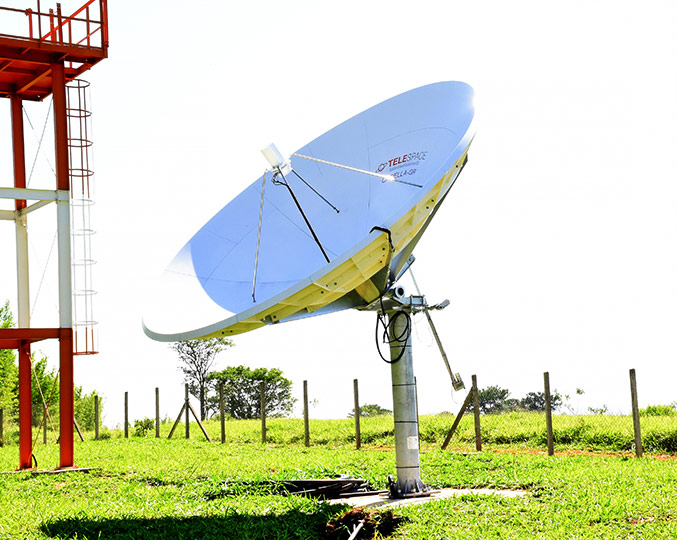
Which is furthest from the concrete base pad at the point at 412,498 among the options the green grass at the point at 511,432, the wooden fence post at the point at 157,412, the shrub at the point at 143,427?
the shrub at the point at 143,427

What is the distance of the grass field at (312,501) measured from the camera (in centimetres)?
840

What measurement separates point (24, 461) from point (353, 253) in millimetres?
9677

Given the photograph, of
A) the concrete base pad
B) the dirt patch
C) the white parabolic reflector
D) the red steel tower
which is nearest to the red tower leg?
the red steel tower

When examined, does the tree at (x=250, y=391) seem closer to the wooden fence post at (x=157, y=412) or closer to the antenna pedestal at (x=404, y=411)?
the wooden fence post at (x=157, y=412)

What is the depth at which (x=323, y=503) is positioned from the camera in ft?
31.7

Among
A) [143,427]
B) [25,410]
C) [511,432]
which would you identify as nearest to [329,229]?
[25,410]

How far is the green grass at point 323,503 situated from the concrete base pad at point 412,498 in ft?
0.91

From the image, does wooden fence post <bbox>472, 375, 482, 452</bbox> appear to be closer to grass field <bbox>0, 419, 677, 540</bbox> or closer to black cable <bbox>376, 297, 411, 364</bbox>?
grass field <bbox>0, 419, 677, 540</bbox>

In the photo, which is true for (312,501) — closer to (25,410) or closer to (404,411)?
(404,411)

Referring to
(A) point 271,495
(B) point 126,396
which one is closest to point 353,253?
(A) point 271,495

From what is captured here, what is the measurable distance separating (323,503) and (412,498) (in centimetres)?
113

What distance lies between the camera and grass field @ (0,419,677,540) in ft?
27.6

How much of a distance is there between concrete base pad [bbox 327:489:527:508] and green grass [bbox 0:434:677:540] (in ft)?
0.91

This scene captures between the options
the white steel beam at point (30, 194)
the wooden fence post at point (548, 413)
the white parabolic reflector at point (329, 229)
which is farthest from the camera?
the wooden fence post at point (548, 413)
